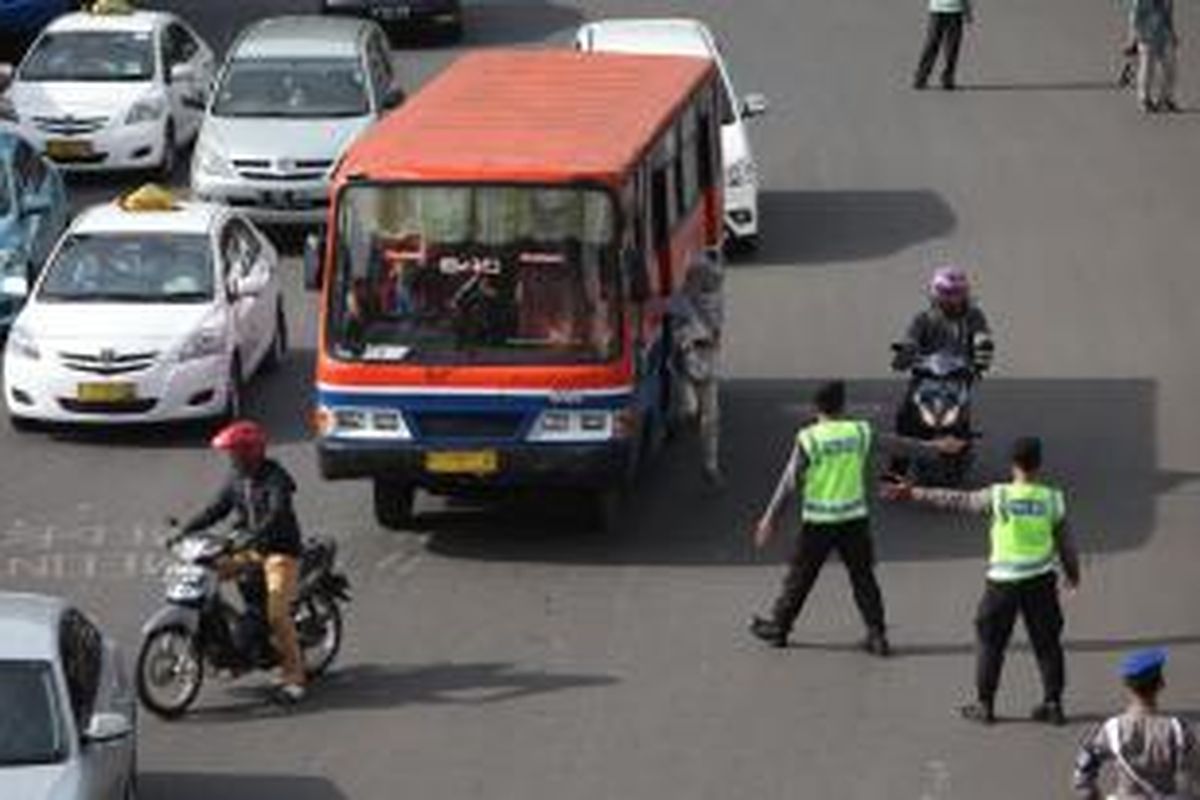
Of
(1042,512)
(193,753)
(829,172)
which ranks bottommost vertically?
(829,172)

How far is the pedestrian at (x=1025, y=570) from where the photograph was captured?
707 inches

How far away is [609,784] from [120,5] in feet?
72.6

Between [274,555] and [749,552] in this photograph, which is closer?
[274,555]

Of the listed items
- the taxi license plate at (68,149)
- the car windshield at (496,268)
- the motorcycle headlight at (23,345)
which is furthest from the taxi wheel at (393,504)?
the taxi license plate at (68,149)

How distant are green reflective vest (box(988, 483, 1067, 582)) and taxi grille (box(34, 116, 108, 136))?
18.7 metres

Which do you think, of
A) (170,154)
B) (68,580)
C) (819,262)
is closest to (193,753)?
(68,580)

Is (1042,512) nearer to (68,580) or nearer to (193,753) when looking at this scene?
(193,753)

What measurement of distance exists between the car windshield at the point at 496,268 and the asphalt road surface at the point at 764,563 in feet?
4.64

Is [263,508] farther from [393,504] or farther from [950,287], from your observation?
[950,287]

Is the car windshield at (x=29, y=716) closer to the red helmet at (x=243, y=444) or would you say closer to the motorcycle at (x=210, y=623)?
the motorcycle at (x=210, y=623)

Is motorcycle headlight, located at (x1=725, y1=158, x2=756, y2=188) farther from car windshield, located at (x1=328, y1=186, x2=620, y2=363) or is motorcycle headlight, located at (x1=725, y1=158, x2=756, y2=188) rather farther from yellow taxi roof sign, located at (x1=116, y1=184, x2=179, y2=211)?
car windshield, located at (x1=328, y1=186, x2=620, y2=363)

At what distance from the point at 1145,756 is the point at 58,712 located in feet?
15.9

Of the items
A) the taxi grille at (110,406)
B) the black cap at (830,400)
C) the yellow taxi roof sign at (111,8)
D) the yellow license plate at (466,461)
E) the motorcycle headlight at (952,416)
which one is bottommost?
the yellow taxi roof sign at (111,8)

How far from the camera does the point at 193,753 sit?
17812 millimetres
